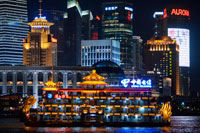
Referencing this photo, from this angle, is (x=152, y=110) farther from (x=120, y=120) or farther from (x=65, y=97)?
(x=65, y=97)

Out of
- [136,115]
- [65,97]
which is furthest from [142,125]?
[65,97]

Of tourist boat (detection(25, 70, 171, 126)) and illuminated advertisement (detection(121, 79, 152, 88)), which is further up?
illuminated advertisement (detection(121, 79, 152, 88))

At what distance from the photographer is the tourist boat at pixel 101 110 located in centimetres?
14088

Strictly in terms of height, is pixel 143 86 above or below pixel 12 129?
above

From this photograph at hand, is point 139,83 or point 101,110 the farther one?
point 139,83

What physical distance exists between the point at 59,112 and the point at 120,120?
16.6m

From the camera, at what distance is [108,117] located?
141500mm

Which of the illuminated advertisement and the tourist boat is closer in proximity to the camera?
the tourist boat

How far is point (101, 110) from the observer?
141250 mm

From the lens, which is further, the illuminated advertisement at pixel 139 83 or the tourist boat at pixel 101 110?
the illuminated advertisement at pixel 139 83

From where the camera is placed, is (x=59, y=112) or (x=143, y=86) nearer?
(x=59, y=112)

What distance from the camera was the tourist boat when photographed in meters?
141

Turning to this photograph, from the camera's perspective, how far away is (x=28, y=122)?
5714 inches

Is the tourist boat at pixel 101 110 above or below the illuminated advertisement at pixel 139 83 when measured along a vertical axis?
below
